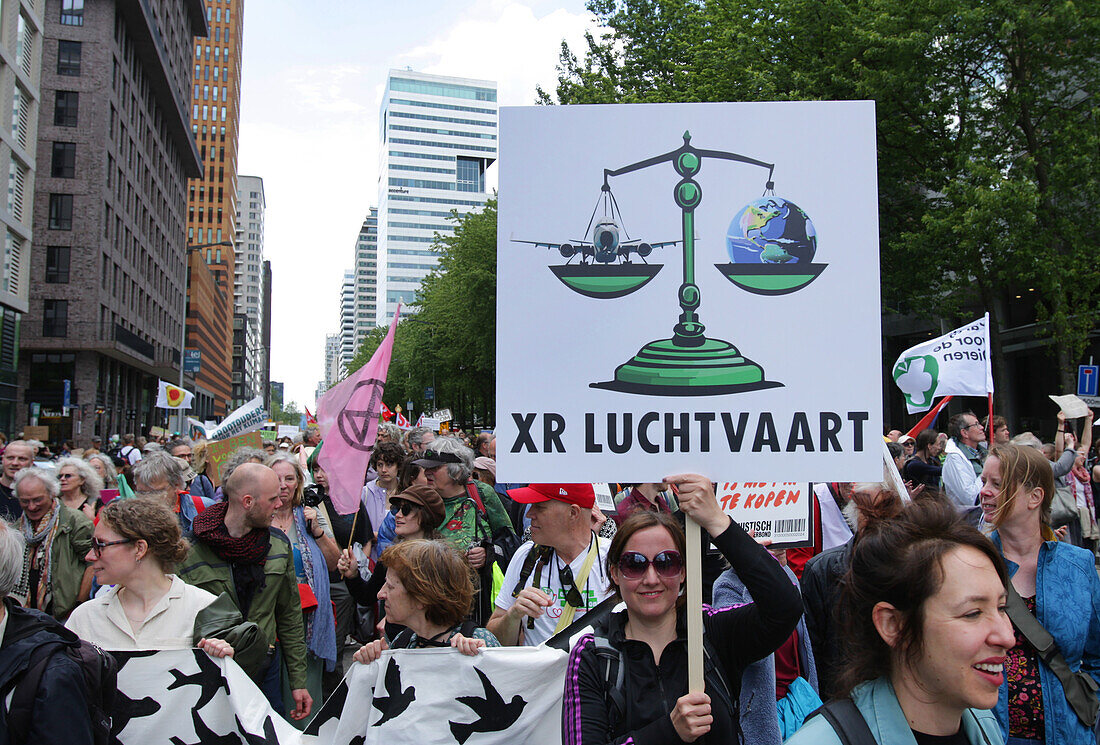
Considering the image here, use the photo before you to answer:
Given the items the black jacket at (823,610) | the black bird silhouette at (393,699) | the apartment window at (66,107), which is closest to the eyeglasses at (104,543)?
the black bird silhouette at (393,699)

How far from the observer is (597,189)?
2773 millimetres

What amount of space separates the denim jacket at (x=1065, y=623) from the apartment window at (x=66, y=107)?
177 feet

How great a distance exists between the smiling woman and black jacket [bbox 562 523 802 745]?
0.27 meters

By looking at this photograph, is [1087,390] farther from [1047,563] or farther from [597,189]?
[597,189]

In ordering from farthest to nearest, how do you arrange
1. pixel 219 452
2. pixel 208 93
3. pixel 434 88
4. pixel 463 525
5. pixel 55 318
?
1. pixel 434 88
2. pixel 208 93
3. pixel 55 318
4. pixel 219 452
5. pixel 463 525

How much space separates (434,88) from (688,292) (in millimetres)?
182370

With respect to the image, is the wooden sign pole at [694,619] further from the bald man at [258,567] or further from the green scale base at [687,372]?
the bald man at [258,567]

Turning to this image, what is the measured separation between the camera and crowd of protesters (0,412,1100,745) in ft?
7.05

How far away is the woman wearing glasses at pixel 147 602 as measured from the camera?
140 inches

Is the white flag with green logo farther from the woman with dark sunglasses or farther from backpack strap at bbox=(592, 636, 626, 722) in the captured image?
backpack strap at bbox=(592, 636, 626, 722)

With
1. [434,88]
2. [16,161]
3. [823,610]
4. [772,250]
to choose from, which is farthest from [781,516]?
[434,88]

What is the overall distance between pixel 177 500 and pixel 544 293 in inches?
201

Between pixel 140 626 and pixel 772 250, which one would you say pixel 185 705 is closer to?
pixel 140 626

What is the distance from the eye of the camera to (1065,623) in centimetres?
313
